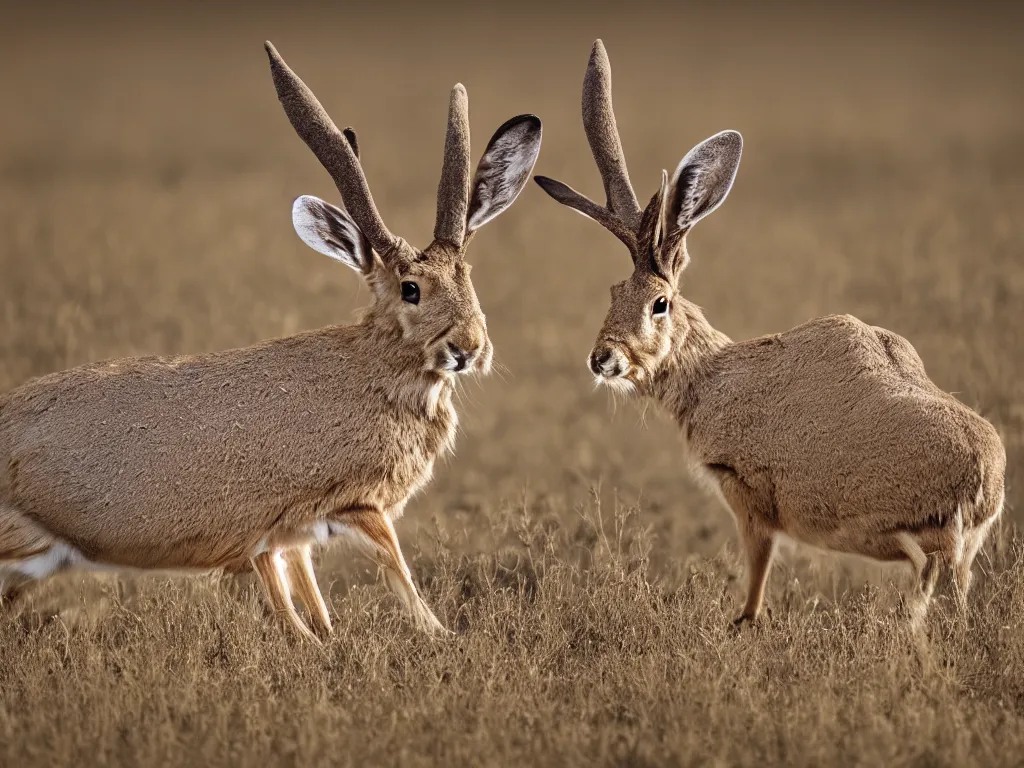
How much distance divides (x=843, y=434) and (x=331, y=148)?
3.36 meters

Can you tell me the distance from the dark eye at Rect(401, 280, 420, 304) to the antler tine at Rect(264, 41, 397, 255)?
0.29 meters

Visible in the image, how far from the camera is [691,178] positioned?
820 centimetres

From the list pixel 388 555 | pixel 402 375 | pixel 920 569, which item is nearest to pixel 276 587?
pixel 388 555

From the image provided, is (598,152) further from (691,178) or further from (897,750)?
(897,750)

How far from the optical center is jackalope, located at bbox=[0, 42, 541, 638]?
23.7 ft

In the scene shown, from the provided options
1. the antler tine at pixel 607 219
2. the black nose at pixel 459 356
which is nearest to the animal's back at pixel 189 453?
the black nose at pixel 459 356

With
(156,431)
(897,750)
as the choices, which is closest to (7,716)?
(156,431)

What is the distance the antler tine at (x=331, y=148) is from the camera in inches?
306

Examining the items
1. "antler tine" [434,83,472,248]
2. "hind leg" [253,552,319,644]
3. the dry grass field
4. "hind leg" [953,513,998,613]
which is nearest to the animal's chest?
"hind leg" [253,552,319,644]

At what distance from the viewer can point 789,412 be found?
24.9 feet

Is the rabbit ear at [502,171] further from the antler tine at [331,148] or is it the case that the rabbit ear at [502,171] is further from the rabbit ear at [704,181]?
the rabbit ear at [704,181]

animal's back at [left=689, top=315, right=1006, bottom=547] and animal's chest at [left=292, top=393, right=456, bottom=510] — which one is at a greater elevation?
animal's back at [left=689, top=315, right=1006, bottom=547]

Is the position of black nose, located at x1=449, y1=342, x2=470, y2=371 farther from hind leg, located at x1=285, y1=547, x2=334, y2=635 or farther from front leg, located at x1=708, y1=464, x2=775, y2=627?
front leg, located at x1=708, y1=464, x2=775, y2=627

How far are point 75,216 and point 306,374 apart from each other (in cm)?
1309
